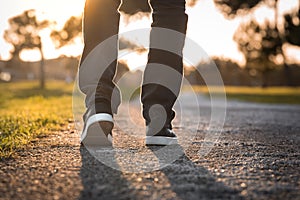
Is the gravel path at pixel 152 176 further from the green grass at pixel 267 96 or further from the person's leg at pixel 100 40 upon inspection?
the green grass at pixel 267 96

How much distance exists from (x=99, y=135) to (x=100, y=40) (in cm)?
54

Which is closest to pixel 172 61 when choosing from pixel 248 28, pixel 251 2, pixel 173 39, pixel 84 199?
pixel 173 39

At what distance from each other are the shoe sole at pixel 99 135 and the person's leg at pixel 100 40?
174 millimetres

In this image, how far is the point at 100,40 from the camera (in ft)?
7.18

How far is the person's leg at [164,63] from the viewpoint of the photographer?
2.12m

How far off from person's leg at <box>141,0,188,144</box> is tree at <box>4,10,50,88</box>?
2609 cm

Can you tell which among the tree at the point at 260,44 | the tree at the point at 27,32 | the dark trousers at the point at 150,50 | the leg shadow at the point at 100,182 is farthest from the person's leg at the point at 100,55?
the tree at the point at 260,44

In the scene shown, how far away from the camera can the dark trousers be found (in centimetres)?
213

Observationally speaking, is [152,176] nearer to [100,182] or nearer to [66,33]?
[100,182]

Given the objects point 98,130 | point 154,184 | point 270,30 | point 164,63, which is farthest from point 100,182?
point 270,30

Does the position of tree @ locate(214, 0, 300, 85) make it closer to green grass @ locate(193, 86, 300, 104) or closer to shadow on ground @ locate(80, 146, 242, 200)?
green grass @ locate(193, 86, 300, 104)

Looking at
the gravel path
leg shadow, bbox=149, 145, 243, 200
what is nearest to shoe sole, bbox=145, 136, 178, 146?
the gravel path

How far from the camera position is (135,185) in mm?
1259

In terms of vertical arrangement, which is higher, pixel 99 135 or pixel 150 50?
pixel 150 50
